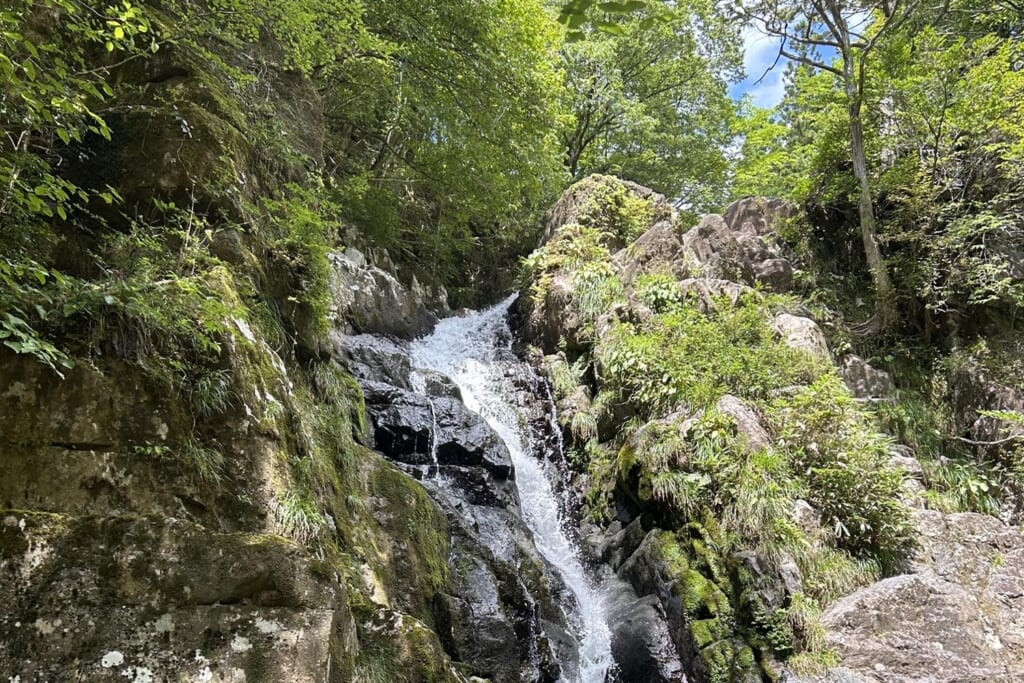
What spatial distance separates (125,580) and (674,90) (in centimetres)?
2052

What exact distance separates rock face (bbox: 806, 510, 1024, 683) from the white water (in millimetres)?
2380

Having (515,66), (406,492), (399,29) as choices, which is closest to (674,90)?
(515,66)

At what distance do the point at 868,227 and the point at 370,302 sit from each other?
32.6ft

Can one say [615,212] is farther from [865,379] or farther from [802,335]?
[865,379]

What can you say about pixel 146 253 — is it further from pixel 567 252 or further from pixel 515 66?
pixel 567 252

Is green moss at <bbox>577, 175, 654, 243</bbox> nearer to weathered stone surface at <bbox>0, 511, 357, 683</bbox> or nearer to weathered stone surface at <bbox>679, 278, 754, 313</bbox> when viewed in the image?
weathered stone surface at <bbox>679, 278, 754, 313</bbox>

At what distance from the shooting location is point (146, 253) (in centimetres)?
397

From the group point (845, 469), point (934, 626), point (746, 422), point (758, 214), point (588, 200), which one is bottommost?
point (934, 626)

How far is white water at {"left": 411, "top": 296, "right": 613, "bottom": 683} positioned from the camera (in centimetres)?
677

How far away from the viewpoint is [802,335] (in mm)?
10250

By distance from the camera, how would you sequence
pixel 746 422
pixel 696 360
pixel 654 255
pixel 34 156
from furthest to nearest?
1. pixel 654 255
2. pixel 696 360
3. pixel 746 422
4. pixel 34 156

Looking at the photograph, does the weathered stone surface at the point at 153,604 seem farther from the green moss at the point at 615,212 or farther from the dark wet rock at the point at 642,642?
the green moss at the point at 615,212

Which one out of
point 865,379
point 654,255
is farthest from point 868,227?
point 654,255

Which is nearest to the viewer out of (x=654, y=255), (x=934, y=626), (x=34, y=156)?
(x=34, y=156)
